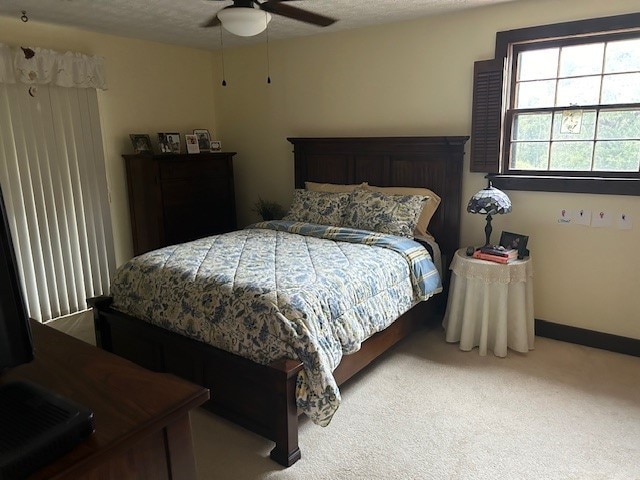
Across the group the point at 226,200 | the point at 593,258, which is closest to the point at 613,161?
the point at 593,258

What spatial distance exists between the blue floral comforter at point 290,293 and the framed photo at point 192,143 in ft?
5.04

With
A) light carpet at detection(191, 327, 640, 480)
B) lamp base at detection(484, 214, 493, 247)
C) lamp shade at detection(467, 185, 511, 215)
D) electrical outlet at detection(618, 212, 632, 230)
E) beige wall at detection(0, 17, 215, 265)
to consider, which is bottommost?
light carpet at detection(191, 327, 640, 480)

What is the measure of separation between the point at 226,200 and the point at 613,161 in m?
3.30

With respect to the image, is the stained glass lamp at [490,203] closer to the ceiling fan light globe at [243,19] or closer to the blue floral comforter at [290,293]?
the blue floral comforter at [290,293]

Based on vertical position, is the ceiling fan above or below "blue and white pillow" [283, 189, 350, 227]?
above

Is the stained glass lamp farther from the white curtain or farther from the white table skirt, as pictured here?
the white curtain

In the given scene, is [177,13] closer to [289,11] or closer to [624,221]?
[289,11]

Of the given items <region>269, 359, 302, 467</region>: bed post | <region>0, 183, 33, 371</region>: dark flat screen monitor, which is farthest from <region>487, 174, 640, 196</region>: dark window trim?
<region>0, 183, 33, 371</region>: dark flat screen monitor

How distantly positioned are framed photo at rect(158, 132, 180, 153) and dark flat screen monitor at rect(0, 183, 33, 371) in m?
3.70

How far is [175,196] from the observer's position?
4270 millimetres

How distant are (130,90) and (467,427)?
3.86 meters

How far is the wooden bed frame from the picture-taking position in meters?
2.21

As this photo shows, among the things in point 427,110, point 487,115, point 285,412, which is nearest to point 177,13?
point 427,110

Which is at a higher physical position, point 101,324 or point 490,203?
point 490,203
